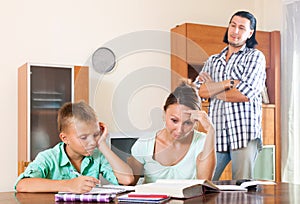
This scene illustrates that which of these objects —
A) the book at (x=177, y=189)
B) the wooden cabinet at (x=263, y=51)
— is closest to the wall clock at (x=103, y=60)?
the wooden cabinet at (x=263, y=51)

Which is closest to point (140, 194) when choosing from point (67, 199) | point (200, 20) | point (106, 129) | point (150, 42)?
point (67, 199)

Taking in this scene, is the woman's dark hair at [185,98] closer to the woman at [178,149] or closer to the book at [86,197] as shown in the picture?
the woman at [178,149]

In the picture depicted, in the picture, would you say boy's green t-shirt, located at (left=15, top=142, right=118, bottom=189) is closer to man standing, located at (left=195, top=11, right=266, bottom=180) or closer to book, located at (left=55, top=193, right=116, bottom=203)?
book, located at (left=55, top=193, right=116, bottom=203)

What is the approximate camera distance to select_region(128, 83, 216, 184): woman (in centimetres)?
182

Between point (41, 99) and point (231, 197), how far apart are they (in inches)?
83.9

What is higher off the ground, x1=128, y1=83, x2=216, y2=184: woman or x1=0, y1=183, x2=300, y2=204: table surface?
x1=128, y1=83, x2=216, y2=184: woman

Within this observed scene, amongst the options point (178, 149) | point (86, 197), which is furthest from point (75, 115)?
point (86, 197)

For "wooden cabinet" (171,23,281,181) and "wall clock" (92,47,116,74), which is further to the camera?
"wooden cabinet" (171,23,281,181)

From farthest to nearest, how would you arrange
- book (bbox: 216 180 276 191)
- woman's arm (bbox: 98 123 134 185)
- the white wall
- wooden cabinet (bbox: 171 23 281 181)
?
1. wooden cabinet (bbox: 171 23 281 181)
2. the white wall
3. woman's arm (bbox: 98 123 134 185)
4. book (bbox: 216 180 276 191)

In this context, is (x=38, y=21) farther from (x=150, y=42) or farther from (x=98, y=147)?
(x=98, y=147)

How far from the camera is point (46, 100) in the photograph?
3398 mm

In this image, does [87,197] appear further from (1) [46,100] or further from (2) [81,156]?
(1) [46,100]

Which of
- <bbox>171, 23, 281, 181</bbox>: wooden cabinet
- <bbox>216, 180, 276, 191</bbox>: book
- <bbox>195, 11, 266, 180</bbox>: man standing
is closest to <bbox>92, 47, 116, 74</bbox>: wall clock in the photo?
<bbox>171, 23, 281, 181</bbox>: wooden cabinet

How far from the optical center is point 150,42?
220 cm
